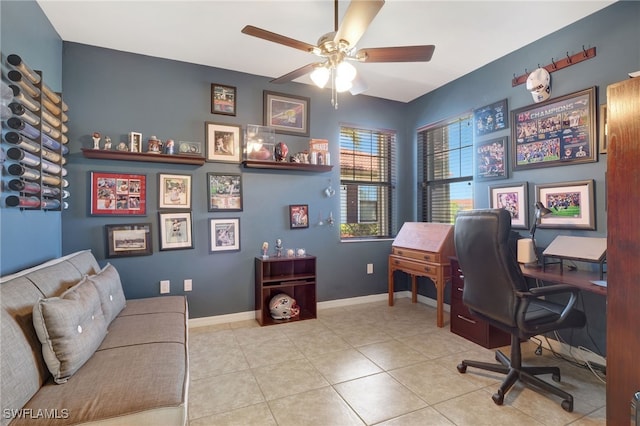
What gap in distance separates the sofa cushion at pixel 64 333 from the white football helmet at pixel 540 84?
3.63m

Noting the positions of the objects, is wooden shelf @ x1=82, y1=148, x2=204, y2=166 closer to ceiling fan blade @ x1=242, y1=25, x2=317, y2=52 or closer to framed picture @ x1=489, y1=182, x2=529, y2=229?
ceiling fan blade @ x1=242, y1=25, x2=317, y2=52

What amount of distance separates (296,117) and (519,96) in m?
2.31

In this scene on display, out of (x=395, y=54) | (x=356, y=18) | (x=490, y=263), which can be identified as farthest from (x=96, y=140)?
(x=490, y=263)

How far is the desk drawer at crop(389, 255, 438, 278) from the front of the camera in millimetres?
3254

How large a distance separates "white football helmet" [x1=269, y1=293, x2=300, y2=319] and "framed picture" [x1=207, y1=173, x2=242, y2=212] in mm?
1058

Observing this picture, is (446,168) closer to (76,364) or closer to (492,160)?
(492,160)

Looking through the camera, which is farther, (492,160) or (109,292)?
(492,160)

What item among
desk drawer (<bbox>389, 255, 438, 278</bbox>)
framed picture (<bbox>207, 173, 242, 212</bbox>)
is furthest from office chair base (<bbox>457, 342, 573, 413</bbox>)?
framed picture (<bbox>207, 173, 242, 212</bbox>)

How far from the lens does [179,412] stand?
122cm

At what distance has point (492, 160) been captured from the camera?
3199mm

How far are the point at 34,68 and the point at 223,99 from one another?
1535mm

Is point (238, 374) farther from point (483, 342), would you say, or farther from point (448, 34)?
point (448, 34)

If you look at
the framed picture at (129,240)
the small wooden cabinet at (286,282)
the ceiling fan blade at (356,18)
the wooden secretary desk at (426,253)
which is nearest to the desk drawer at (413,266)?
the wooden secretary desk at (426,253)

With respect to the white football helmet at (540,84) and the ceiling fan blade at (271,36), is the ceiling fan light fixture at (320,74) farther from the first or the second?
the white football helmet at (540,84)
